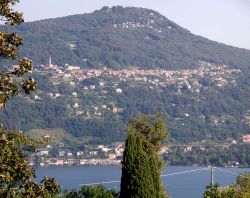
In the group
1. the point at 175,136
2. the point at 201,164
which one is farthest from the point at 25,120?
the point at 201,164

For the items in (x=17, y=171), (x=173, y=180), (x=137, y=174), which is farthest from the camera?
(x=173, y=180)

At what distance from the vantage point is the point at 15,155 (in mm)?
9922

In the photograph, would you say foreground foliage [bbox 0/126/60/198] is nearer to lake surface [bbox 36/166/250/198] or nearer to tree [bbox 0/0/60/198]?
tree [bbox 0/0/60/198]

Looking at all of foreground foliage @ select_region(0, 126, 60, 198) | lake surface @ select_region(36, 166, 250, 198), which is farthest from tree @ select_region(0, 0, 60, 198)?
lake surface @ select_region(36, 166, 250, 198)

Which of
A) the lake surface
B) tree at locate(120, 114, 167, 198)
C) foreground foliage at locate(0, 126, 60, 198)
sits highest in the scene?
foreground foliage at locate(0, 126, 60, 198)

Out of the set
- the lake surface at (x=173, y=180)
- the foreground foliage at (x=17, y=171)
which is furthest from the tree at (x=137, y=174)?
the lake surface at (x=173, y=180)

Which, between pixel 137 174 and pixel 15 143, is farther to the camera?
pixel 137 174

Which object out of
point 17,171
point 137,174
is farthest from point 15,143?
point 137,174

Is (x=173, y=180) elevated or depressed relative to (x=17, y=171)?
depressed

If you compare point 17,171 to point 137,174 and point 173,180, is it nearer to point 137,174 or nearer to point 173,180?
point 137,174

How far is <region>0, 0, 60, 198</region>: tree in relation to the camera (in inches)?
384

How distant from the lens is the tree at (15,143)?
9766 mm

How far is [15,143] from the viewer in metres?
10.1

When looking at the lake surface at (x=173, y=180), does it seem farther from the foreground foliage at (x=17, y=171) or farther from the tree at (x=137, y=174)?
the foreground foliage at (x=17, y=171)
